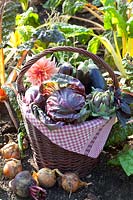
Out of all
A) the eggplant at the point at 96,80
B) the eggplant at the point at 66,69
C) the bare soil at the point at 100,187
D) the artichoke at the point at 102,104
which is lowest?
the bare soil at the point at 100,187

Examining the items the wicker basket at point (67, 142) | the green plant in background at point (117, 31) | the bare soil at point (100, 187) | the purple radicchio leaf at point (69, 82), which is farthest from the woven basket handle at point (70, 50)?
the green plant in background at point (117, 31)

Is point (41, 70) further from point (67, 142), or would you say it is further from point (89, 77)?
point (67, 142)

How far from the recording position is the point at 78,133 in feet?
7.91

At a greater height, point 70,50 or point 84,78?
point 70,50

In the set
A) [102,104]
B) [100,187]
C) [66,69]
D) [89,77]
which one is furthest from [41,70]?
[100,187]

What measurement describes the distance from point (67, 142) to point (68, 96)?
0.21 metres

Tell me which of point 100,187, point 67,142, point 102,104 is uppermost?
point 102,104

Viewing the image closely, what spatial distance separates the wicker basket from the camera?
2398 mm

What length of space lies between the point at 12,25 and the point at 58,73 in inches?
44.6

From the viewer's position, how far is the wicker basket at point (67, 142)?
2398 millimetres

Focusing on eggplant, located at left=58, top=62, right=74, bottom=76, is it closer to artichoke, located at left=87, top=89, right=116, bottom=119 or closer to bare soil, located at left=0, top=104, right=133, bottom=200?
artichoke, located at left=87, top=89, right=116, bottom=119

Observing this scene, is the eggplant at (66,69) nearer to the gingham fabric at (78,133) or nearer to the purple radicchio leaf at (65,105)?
the purple radicchio leaf at (65,105)

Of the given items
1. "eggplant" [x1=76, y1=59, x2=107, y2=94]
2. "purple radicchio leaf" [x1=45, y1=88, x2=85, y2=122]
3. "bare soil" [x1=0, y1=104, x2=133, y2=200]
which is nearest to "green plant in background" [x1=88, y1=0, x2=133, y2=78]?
"eggplant" [x1=76, y1=59, x2=107, y2=94]

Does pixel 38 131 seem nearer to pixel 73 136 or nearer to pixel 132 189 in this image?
pixel 73 136
